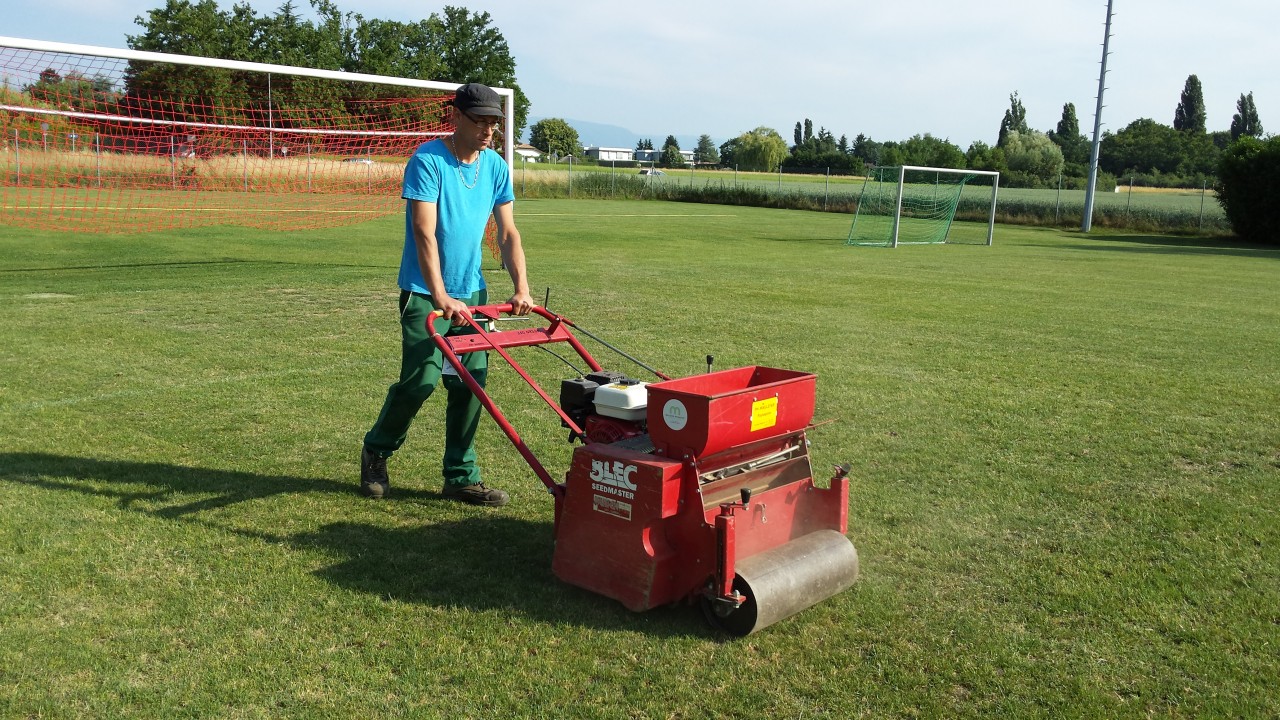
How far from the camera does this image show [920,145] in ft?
290

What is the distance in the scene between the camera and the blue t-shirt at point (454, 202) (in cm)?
451

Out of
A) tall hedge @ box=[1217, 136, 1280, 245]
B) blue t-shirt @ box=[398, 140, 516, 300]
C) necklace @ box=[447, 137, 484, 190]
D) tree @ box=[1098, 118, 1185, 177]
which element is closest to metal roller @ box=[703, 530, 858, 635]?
blue t-shirt @ box=[398, 140, 516, 300]

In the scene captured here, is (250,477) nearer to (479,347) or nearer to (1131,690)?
(479,347)

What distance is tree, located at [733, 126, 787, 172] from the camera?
333ft

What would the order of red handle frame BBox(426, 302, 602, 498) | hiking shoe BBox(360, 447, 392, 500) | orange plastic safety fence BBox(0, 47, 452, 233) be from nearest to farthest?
1. red handle frame BBox(426, 302, 602, 498)
2. hiking shoe BBox(360, 447, 392, 500)
3. orange plastic safety fence BBox(0, 47, 452, 233)

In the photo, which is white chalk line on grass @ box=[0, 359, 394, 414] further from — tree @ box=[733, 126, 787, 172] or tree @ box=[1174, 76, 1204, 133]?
tree @ box=[1174, 76, 1204, 133]

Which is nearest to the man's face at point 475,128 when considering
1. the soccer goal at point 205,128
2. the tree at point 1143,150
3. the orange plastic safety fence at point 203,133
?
the soccer goal at point 205,128

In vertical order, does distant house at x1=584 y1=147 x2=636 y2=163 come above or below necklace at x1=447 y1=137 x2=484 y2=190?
above

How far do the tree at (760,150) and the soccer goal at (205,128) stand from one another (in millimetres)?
84684

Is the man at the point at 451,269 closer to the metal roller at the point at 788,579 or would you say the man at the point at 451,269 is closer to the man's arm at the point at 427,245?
the man's arm at the point at 427,245

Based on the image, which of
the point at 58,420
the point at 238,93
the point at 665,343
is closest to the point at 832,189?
the point at 238,93

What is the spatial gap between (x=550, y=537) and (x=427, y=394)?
91 centimetres

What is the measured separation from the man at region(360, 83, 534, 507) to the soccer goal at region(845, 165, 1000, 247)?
2177 centimetres

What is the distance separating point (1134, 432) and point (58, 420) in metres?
6.65
